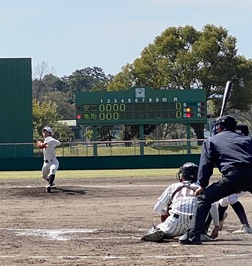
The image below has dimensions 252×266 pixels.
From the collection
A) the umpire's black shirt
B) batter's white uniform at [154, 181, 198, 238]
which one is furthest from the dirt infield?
the umpire's black shirt

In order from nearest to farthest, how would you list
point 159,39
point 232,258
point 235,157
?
point 232,258 < point 235,157 < point 159,39

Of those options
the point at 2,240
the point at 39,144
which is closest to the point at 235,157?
the point at 2,240

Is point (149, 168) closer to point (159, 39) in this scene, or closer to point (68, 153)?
point (68, 153)

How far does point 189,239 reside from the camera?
400 inches

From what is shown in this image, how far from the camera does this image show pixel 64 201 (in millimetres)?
18219

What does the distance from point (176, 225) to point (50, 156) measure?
35.5 ft

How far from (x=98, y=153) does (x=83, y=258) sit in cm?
3781

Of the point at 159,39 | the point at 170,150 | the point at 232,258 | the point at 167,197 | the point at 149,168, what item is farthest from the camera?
the point at 159,39

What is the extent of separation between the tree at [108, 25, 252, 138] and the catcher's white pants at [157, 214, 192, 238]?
5226cm

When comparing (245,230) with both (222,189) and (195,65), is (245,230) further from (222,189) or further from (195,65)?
(195,65)

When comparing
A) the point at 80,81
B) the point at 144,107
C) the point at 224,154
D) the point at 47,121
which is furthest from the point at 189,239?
the point at 80,81

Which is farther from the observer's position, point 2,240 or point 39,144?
point 39,144

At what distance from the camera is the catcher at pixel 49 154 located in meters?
20.5

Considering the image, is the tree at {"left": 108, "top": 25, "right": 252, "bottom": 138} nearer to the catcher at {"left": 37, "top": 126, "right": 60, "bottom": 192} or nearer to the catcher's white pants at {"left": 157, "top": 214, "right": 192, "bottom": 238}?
the catcher at {"left": 37, "top": 126, "right": 60, "bottom": 192}
